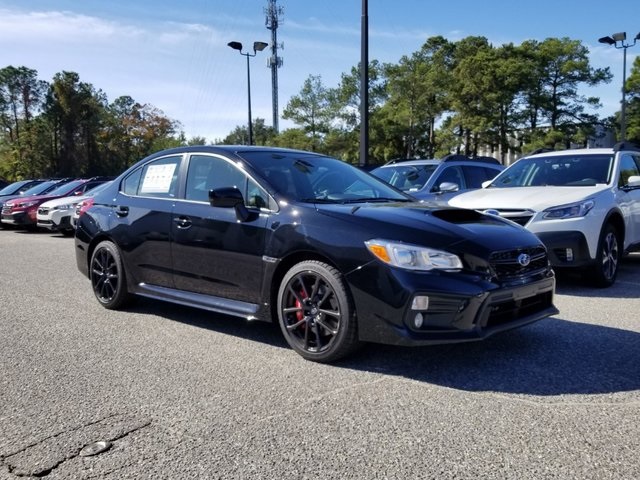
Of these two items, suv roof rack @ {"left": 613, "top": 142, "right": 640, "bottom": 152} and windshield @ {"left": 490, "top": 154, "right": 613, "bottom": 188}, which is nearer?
windshield @ {"left": 490, "top": 154, "right": 613, "bottom": 188}

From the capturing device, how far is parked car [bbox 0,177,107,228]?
54.9 ft

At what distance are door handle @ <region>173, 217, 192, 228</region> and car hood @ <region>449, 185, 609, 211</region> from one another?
12.0 feet

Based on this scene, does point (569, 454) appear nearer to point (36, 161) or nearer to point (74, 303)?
point (74, 303)

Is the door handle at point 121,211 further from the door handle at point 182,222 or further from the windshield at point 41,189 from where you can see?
the windshield at point 41,189

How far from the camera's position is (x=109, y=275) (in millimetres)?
5812

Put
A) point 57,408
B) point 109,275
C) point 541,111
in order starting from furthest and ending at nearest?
point 541,111 < point 109,275 < point 57,408

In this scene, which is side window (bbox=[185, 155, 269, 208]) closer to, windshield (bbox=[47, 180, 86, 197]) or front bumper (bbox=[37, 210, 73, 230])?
front bumper (bbox=[37, 210, 73, 230])

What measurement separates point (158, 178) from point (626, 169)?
596 centimetres

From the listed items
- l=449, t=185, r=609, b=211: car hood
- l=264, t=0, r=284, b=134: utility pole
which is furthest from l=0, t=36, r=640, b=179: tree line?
l=449, t=185, r=609, b=211: car hood

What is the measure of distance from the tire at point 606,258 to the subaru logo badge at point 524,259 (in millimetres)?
2919

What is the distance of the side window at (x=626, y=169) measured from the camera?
297 inches

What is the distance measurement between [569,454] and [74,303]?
16.9ft

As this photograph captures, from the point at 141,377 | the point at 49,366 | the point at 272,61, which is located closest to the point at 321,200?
the point at 141,377

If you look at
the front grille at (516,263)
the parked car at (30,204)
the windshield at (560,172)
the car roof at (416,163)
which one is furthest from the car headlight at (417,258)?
the parked car at (30,204)
